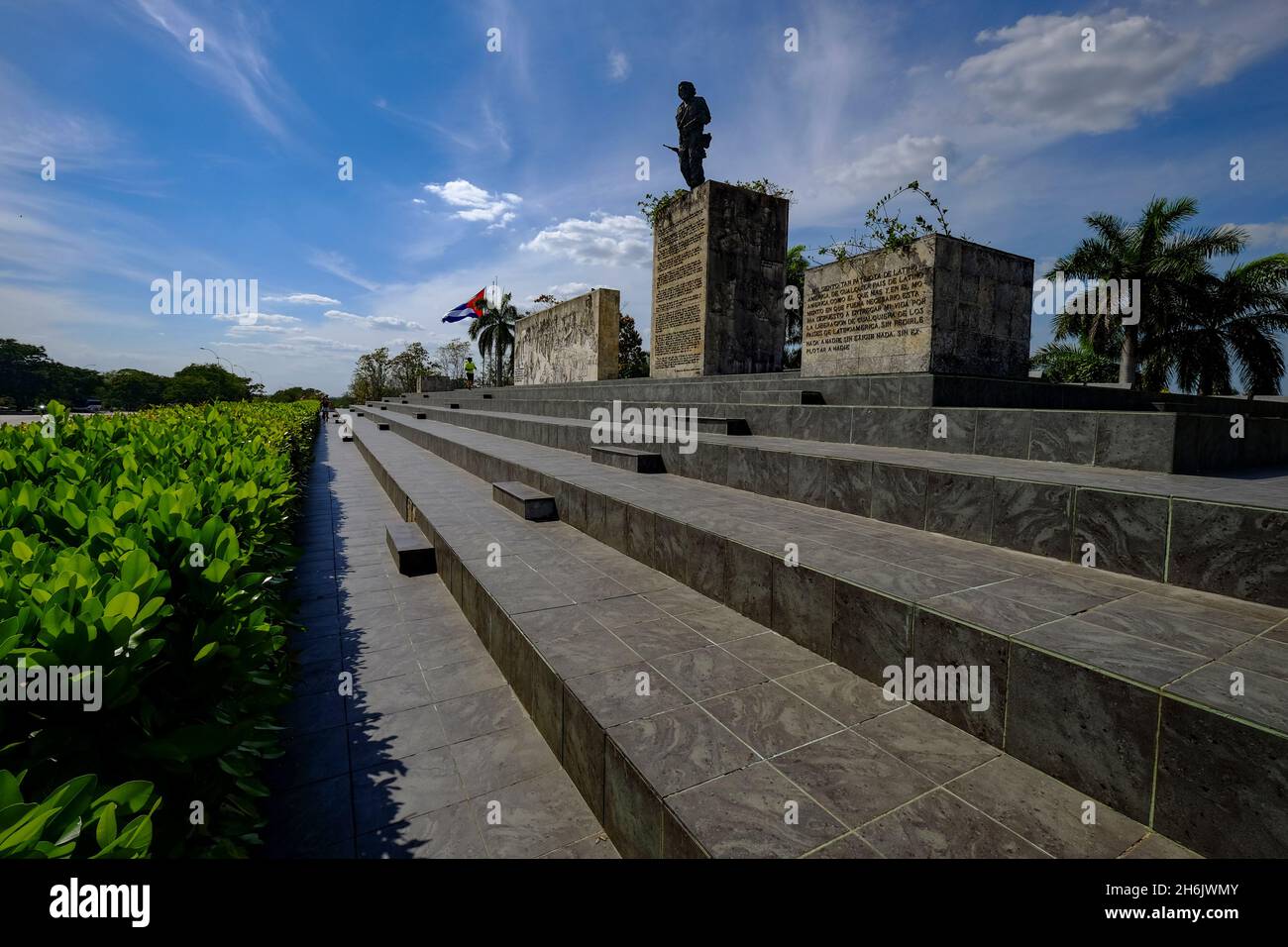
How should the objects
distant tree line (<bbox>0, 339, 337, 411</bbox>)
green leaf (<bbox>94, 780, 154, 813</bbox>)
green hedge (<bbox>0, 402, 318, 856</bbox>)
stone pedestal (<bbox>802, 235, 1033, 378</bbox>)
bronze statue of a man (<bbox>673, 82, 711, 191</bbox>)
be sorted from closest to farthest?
green leaf (<bbox>94, 780, 154, 813</bbox>)
green hedge (<bbox>0, 402, 318, 856</bbox>)
stone pedestal (<bbox>802, 235, 1033, 378</bbox>)
bronze statue of a man (<bbox>673, 82, 711, 191</bbox>)
distant tree line (<bbox>0, 339, 337, 411</bbox>)

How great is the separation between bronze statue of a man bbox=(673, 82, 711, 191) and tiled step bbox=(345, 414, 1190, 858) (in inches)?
534

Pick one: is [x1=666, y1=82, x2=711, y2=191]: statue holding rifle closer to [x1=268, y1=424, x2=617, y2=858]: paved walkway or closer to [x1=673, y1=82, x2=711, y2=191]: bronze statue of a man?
[x1=673, y1=82, x2=711, y2=191]: bronze statue of a man

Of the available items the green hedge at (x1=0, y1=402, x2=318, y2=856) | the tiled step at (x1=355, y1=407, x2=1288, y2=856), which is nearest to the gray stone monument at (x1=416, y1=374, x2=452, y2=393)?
the tiled step at (x1=355, y1=407, x2=1288, y2=856)

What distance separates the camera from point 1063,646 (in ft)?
6.58

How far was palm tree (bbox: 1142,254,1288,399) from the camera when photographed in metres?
19.8

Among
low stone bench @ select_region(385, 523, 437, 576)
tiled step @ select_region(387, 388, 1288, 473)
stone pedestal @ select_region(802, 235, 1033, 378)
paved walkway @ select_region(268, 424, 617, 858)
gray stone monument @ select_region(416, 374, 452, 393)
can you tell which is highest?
gray stone monument @ select_region(416, 374, 452, 393)

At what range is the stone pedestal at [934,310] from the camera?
7.00m

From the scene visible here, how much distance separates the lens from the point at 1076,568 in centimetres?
292

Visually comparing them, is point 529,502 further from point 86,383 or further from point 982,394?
point 86,383

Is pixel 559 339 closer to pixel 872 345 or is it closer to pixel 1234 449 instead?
pixel 872 345

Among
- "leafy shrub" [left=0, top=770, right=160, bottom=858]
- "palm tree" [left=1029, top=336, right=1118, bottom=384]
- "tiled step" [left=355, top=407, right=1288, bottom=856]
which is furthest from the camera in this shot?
"palm tree" [left=1029, top=336, right=1118, bottom=384]

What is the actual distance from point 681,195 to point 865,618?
1303 cm
